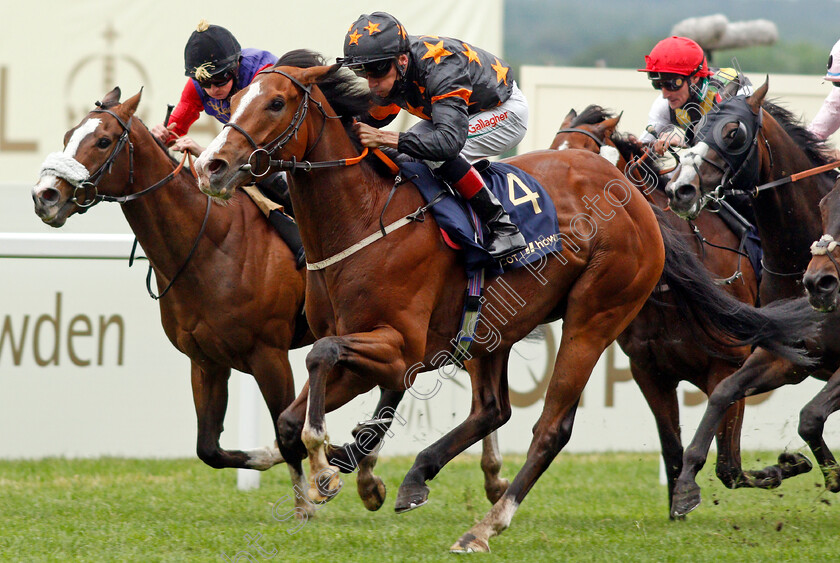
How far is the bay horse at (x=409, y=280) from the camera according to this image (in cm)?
413

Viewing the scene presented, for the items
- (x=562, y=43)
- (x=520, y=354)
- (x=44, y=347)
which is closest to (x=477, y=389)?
(x=520, y=354)

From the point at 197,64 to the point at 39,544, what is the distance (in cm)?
233

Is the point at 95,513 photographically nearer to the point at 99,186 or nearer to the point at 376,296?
the point at 99,186

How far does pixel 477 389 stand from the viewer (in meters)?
5.41

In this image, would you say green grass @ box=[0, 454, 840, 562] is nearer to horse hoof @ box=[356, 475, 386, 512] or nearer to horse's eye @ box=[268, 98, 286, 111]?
horse hoof @ box=[356, 475, 386, 512]

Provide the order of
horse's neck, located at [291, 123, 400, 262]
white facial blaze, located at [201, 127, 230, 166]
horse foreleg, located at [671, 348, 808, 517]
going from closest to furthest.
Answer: white facial blaze, located at [201, 127, 230, 166] < horse's neck, located at [291, 123, 400, 262] < horse foreleg, located at [671, 348, 808, 517]

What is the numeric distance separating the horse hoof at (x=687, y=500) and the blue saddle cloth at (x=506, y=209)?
4.25ft

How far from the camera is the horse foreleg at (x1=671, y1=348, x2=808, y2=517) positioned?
17.2 ft

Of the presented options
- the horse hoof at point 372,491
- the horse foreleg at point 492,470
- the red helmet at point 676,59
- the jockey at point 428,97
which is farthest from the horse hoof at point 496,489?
the red helmet at point 676,59

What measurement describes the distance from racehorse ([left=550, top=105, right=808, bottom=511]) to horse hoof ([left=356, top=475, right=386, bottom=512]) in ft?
5.18

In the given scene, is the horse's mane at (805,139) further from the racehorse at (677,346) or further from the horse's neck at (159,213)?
the horse's neck at (159,213)

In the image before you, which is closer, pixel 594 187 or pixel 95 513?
pixel 594 187

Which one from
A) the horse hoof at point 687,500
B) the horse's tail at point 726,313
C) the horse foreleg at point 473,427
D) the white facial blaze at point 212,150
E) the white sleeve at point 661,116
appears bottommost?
the horse hoof at point 687,500

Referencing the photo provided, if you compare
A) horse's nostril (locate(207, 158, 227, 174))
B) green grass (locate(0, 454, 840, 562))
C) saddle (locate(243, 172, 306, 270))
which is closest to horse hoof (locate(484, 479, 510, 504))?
green grass (locate(0, 454, 840, 562))
